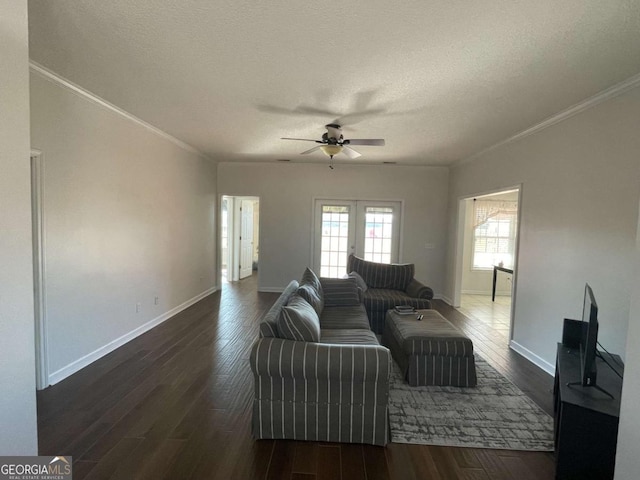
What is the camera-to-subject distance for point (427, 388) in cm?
295

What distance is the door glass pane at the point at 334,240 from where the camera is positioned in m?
6.93

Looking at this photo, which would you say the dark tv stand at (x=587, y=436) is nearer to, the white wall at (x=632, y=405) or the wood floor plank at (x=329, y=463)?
the white wall at (x=632, y=405)

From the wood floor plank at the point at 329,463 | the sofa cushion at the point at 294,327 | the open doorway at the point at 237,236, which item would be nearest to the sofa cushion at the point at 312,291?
the sofa cushion at the point at 294,327

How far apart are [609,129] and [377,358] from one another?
9.12 ft

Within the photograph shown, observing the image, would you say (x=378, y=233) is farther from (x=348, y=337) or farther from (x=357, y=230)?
(x=348, y=337)

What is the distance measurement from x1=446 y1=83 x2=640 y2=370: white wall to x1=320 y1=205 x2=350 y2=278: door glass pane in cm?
323

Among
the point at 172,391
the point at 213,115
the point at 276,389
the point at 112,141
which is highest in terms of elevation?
the point at 213,115

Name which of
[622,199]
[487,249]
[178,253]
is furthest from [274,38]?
[487,249]

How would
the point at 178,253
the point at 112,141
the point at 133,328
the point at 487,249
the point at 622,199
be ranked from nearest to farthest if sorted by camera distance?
the point at 622,199, the point at 112,141, the point at 133,328, the point at 178,253, the point at 487,249

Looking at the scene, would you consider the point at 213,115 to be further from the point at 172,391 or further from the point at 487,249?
the point at 487,249

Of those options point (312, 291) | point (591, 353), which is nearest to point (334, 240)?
point (312, 291)

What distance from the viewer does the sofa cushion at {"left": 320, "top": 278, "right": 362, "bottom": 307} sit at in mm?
4027

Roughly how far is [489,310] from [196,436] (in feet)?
17.7

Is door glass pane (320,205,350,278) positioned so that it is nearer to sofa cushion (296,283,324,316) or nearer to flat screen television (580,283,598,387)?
sofa cushion (296,283,324,316)
